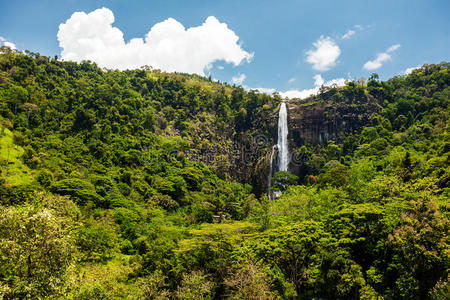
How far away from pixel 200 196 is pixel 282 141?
31404mm

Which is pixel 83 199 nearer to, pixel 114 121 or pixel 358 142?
pixel 114 121

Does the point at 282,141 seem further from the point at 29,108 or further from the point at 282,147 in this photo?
the point at 29,108

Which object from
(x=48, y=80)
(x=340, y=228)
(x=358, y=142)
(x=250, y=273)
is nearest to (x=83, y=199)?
(x=250, y=273)

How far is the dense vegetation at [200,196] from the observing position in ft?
44.0

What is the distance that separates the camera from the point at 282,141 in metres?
72.4

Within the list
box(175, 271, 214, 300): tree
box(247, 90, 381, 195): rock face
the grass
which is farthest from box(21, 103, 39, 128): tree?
Answer: box(247, 90, 381, 195): rock face

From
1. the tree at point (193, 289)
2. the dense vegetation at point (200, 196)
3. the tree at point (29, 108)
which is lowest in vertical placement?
the tree at point (193, 289)

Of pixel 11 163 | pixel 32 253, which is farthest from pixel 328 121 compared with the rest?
pixel 32 253

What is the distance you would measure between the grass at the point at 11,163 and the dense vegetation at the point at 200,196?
0.29 metres

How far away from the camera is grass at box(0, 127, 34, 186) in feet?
112

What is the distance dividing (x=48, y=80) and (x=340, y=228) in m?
75.0

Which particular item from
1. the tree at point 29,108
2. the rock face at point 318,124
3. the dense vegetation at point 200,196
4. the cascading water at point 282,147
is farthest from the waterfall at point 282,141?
the tree at point 29,108

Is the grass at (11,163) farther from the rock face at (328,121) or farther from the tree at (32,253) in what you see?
the rock face at (328,121)

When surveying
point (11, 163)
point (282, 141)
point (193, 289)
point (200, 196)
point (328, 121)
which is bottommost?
point (193, 289)
